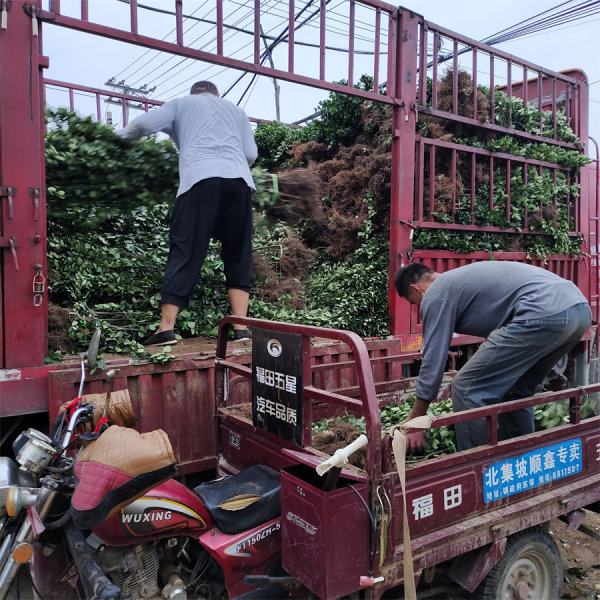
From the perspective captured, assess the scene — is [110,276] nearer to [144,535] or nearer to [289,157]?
[144,535]

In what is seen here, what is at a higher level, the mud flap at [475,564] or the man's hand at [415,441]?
the man's hand at [415,441]

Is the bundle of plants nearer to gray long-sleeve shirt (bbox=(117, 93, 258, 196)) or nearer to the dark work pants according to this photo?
gray long-sleeve shirt (bbox=(117, 93, 258, 196))

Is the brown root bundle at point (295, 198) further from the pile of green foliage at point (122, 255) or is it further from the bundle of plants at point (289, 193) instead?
the pile of green foliage at point (122, 255)

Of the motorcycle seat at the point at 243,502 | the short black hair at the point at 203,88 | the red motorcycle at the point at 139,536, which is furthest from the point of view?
the short black hair at the point at 203,88

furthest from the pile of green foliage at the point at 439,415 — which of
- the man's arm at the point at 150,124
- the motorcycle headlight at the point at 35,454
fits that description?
the man's arm at the point at 150,124

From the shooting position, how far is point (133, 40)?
3643 mm

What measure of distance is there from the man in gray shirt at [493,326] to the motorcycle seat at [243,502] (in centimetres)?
88

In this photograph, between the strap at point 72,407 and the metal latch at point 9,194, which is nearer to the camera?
the strap at point 72,407

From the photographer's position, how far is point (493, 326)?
3.11m

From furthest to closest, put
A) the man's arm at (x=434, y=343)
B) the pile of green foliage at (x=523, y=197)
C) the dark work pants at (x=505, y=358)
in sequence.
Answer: the pile of green foliage at (x=523, y=197), the dark work pants at (x=505, y=358), the man's arm at (x=434, y=343)

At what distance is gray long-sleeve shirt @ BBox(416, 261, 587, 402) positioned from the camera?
2.94m

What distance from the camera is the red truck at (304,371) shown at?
2.32 metres

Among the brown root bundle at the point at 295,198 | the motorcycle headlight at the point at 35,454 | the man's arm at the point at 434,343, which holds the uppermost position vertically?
the brown root bundle at the point at 295,198

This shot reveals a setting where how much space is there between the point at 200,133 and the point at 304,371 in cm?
242
